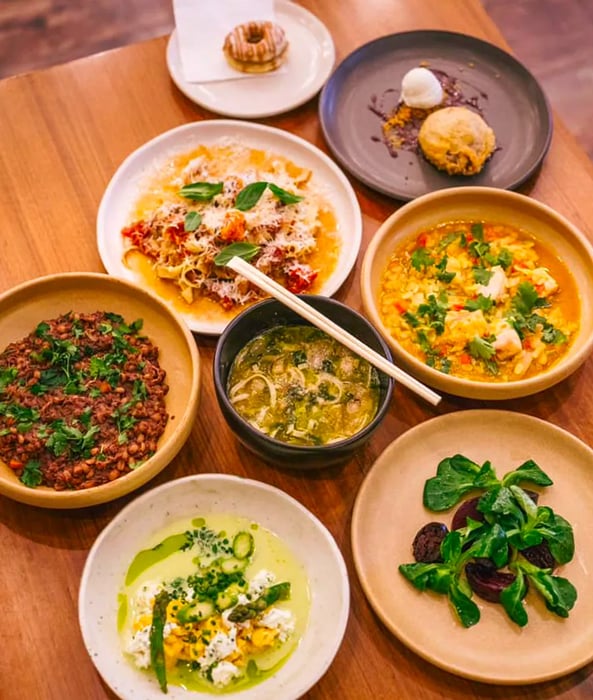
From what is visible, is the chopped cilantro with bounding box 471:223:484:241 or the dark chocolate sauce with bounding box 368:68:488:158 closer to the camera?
the chopped cilantro with bounding box 471:223:484:241

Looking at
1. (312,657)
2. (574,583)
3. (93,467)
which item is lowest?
(574,583)

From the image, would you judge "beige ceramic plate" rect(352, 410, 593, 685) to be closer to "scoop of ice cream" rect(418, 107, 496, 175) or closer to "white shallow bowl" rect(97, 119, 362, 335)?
"white shallow bowl" rect(97, 119, 362, 335)

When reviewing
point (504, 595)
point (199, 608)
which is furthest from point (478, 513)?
point (199, 608)

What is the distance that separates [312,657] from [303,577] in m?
0.20

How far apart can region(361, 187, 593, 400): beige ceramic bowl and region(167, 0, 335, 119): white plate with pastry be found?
2.21 feet

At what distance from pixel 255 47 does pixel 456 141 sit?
0.79m

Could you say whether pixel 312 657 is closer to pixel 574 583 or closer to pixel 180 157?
pixel 574 583

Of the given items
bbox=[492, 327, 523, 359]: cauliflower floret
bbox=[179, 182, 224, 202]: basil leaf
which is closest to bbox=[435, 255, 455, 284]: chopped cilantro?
bbox=[492, 327, 523, 359]: cauliflower floret

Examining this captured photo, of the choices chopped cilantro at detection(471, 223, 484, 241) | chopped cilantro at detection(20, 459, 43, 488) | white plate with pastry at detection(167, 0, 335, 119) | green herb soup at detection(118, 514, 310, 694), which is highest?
white plate with pastry at detection(167, 0, 335, 119)

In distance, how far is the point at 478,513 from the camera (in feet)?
6.43

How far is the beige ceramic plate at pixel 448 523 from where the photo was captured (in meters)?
1.85

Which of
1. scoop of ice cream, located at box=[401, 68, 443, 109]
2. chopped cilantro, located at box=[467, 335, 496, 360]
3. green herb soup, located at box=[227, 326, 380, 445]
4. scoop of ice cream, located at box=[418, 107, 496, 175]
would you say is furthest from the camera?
scoop of ice cream, located at box=[401, 68, 443, 109]

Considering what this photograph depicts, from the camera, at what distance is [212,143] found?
8.68 feet

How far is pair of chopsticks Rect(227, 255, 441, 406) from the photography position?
1.96 metres
